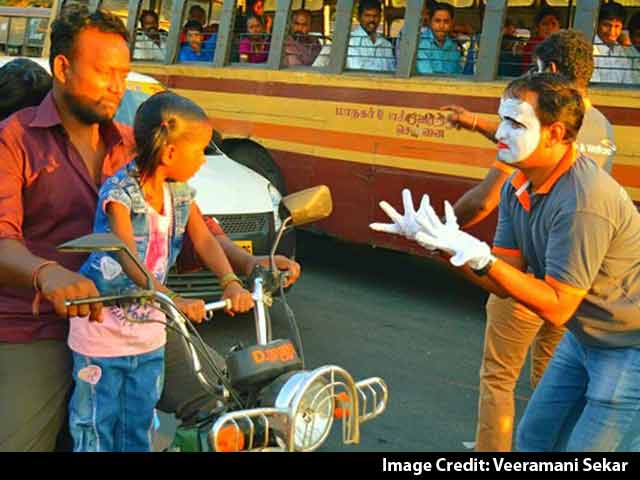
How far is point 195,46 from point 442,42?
3.28m

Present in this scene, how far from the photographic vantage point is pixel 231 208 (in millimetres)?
6758

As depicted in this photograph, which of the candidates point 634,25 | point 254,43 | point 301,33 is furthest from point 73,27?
point 254,43

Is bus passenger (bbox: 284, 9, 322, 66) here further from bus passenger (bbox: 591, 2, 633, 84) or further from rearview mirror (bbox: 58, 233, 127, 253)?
rearview mirror (bbox: 58, 233, 127, 253)

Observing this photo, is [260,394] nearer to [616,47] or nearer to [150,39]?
[616,47]

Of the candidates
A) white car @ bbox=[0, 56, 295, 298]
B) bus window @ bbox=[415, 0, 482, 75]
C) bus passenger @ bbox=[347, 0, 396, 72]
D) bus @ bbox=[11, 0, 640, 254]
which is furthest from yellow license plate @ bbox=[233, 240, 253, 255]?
bus passenger @ bbox=[347, 0, 396, 72]

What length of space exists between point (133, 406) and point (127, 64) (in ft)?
3.28

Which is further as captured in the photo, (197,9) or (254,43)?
(197,9)

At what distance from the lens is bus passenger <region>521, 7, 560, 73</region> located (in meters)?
7.63

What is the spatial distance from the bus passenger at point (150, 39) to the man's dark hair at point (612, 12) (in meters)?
5.21

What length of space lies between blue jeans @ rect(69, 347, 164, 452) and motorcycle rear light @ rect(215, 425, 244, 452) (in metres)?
0.62

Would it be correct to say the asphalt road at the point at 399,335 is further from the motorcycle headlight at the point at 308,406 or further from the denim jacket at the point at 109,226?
the motorcycle headlight at the point at 308,406

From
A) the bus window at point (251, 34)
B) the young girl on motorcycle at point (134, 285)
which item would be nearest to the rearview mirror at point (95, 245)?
the young girl on motorcycle at point (134, 285)
